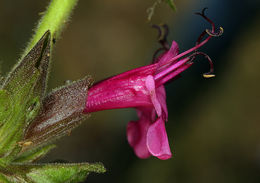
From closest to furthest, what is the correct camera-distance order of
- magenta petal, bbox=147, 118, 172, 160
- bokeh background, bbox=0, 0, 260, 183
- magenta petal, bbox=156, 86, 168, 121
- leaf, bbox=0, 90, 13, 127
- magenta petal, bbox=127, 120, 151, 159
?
1. leaf, bbox=0, 90, 13, 127
2. magenta petal, bbox=147, 118, 172, 160
3. magenta petal, bbox=156, 86, 168, 121
4. magenta petal, bbox=127, 120, 151, 159
5. bokeh background, bbox=0, 0, 260, 183

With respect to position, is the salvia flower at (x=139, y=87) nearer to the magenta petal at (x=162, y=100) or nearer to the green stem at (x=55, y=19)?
the magenta petal at (x=162, y=100)

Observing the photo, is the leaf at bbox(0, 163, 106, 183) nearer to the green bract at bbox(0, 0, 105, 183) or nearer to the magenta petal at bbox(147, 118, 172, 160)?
the green bract at bbox(0, 0, 105, 183)

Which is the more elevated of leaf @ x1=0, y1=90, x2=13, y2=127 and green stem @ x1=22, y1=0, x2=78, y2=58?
green stem @ x1=22, y1=0, x2=78, y2=58

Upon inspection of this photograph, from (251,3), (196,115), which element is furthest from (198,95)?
(251,3)

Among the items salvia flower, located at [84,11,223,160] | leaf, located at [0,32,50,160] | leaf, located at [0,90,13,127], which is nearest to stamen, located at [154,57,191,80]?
salvia flower, located at [84,11,223,160]

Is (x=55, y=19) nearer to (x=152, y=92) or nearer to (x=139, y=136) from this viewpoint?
(x=152, y=92)

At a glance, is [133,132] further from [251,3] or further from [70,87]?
[251,3]

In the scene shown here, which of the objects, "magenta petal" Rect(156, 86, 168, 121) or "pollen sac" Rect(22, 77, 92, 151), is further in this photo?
"magenta petal" Rect(156, 86, 168, 121)
